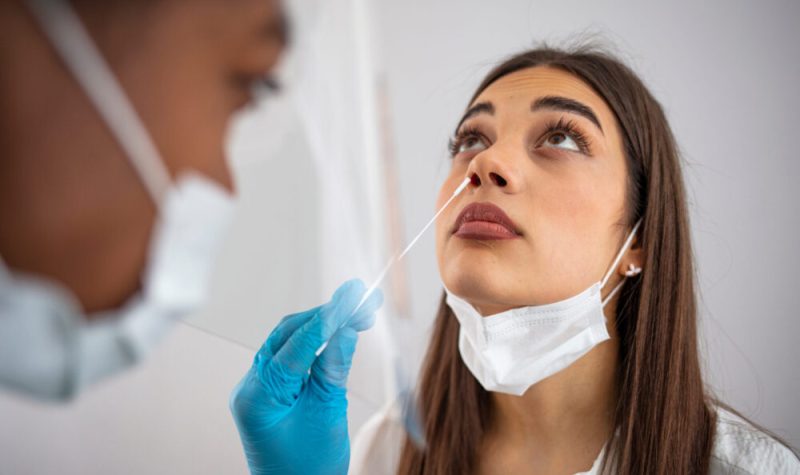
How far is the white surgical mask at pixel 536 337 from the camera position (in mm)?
979

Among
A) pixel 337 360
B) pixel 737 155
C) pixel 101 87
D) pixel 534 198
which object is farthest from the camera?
pixel 737 155

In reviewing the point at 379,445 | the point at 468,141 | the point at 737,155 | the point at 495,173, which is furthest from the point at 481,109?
the point at 737,155

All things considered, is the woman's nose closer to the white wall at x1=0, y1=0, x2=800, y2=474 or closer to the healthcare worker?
the white wall at x1=0, y1=0, x2=800, y2=474

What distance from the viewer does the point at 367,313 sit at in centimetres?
70

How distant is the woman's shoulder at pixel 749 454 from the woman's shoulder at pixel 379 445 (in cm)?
62

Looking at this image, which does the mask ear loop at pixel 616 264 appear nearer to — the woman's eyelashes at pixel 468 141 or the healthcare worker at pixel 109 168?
the woman's eyelashes at pixel 468 141

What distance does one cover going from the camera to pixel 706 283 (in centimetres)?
157

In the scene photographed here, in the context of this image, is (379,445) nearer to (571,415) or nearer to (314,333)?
(571,415)

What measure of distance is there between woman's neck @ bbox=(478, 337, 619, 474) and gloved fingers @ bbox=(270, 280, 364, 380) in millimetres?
502

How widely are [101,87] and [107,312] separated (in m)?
0.13

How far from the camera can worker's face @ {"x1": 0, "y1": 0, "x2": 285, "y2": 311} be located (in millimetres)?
303

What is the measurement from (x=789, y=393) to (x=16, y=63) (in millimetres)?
1831

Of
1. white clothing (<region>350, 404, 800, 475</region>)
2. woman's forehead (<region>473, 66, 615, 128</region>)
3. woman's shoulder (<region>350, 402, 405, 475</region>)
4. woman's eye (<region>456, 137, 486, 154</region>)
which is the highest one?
woman's forehead (<region>473, 66, 615, 128</region>)

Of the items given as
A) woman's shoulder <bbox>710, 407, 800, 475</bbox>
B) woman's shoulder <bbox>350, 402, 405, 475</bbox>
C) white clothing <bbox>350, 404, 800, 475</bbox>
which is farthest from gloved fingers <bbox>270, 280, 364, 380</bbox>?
woman's shoulder <bbox>710, 407, 800, 475</bbox>
